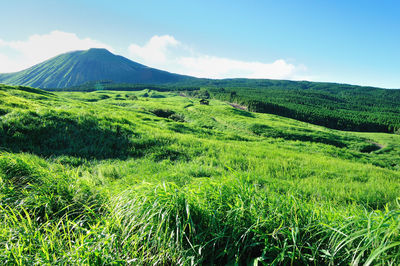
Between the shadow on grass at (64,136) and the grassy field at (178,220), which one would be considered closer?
the grassy field at (178,220)

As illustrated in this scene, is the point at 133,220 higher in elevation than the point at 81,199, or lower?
higher

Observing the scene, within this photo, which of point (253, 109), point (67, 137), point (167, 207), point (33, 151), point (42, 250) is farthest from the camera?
point (253, 109)

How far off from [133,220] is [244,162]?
21.6ft

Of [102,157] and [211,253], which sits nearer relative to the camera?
[211,253]

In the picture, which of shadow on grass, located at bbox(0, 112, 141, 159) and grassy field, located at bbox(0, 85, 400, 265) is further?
shadow on grass, located at bbox(0, 112, 141, 159)

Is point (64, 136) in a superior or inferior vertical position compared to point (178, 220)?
inferior

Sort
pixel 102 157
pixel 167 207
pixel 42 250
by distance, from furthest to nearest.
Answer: pixel 102 157 → pixel 167 207 → pixel 42 250

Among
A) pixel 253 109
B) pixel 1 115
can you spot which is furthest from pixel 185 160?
pixel 253 109

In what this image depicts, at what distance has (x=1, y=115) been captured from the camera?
995cm

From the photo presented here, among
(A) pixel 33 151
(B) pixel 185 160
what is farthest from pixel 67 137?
(B) pixel 185 160

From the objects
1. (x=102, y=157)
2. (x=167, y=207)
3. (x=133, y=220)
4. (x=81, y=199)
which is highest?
(x=167, y=207)

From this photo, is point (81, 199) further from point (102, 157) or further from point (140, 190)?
point (102, 157)

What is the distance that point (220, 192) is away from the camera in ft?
11.3

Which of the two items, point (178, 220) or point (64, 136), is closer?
point (178, 220)
